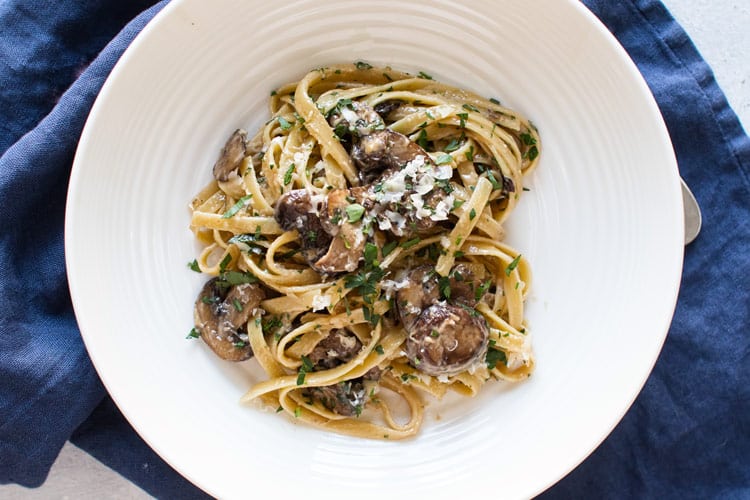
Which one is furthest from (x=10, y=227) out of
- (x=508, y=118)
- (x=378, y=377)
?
(x=508, y=118)

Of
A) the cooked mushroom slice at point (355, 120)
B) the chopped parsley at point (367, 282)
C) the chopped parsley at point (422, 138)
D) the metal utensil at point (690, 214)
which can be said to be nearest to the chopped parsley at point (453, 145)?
the chopped parsley at point (422, 138)

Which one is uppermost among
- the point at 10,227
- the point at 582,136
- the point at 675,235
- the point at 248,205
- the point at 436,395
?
the point at 10,227

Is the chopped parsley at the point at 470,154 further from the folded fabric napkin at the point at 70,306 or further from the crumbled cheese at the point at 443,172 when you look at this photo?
the folded fabric napkin at the point at 70,306

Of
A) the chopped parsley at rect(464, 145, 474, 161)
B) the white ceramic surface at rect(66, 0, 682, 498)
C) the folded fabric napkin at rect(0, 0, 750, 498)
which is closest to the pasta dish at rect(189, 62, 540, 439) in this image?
the chopped parsley at rect(464, 145, 474, 161)

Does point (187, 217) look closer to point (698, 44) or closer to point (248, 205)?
point (248, 205)

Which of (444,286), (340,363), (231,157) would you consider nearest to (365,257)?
(444,286)

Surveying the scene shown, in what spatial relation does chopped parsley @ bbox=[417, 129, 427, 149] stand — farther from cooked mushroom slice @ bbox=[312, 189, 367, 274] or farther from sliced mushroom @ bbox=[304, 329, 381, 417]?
sliced mushroom @ bbox=[304, 329, 381, 417]
